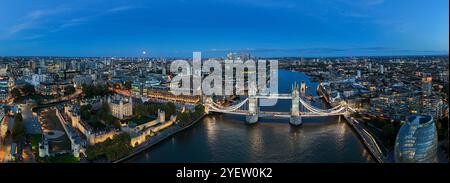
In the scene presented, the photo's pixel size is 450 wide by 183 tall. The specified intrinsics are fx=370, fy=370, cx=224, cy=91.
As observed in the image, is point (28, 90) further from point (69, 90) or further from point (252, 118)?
point (252, 118)

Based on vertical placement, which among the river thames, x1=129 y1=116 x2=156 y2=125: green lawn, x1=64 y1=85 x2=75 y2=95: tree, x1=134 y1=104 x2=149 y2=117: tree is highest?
x1=64 y1=85 x2=75 y2=95: tree

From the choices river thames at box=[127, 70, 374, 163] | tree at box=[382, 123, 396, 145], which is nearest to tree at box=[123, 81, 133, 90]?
river thames at box=[127, 70, 374, 163]

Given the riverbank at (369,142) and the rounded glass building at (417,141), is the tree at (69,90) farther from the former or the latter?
the rounded glass building at (417,141)

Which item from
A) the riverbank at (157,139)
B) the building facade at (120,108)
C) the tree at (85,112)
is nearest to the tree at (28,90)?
the tree at (85,112)

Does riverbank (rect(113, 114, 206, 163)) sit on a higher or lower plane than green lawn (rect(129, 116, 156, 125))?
lower

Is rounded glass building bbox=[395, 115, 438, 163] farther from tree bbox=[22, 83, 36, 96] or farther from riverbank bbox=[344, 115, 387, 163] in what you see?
tree bbox=[22, 83, 36, 96]
